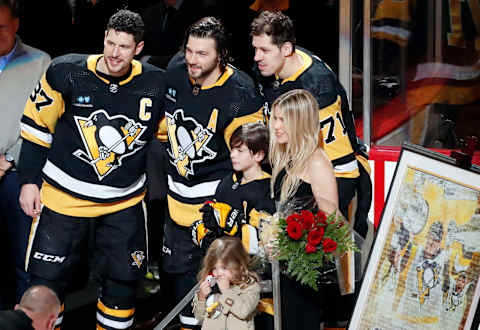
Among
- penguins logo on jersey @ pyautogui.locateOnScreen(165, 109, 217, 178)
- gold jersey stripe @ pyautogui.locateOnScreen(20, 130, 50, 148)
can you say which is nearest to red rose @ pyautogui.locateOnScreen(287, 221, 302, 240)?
penguins logo on jersey @ pyautogui.locateOnScreen(165, 109, 217, 178)

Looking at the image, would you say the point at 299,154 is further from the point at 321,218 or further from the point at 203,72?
the point at 203,72

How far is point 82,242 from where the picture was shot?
4207mm

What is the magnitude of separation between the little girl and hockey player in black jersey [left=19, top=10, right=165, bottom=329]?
2.55ft

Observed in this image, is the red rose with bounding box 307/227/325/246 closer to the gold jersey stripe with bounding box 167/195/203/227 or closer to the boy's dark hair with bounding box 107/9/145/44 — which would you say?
the gold jersey stripe with bounding box 167/195/203/227

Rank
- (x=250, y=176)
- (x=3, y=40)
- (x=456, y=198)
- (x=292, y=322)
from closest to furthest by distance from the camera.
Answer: (x=456, y=198) → (x=292, y=322) → (x=250, y=176) → (x=3, y=40)

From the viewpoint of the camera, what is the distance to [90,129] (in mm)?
4066

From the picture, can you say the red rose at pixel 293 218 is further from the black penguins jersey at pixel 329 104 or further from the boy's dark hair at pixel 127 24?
the boy's dark hair at pixel 127 24

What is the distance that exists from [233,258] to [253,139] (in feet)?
1.89

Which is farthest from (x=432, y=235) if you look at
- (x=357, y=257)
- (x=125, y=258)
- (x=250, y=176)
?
(x=125, y=258)

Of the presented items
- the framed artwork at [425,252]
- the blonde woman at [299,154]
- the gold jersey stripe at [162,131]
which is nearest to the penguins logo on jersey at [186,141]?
the gold jersey stripe at [162,131]

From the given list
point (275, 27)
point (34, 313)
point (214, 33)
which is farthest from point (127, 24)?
point (34, 313)

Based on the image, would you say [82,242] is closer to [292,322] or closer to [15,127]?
[15,127]

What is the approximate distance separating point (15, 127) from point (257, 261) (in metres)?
1.65

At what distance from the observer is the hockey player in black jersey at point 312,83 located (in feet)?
12.8
